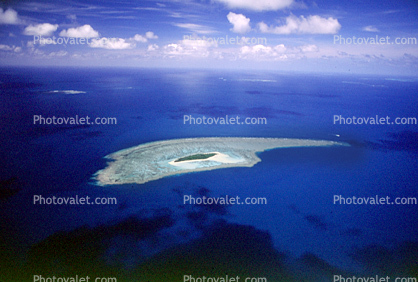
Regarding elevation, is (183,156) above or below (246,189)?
above

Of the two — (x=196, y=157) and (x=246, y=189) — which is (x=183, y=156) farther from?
(x=246, y=189)

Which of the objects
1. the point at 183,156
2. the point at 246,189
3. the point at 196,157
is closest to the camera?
the point at 246,189

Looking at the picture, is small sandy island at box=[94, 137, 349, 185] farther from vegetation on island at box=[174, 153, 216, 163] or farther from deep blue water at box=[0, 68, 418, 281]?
deep blue water at box=[0, 68, 418, 281]

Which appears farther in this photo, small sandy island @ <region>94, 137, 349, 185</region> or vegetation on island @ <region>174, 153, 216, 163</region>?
vegetation on island @ <region>174, 153, 216, 163</region>

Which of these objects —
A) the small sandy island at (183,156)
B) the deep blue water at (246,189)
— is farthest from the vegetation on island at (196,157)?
the deep blue water at (246,189)

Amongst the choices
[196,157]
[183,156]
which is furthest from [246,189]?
[183,156]

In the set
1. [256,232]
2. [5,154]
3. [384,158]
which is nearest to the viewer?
[256,232]

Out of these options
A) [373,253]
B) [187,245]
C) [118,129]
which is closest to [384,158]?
[373,253]

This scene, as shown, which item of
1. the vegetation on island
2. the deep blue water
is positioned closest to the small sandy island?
the vegetation on island

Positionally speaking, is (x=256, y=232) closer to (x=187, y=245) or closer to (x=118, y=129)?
(x=187, y=245)
